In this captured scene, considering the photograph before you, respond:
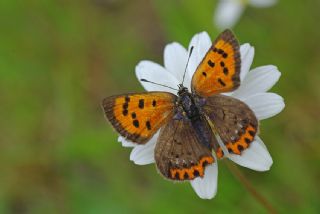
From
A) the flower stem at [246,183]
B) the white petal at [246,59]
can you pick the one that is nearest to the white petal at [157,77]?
the white petal at [246,59]

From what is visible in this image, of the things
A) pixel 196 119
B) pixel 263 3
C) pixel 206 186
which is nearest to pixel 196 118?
pixel 196 119

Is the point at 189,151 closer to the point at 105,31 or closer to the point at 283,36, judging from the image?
the point at 283,36

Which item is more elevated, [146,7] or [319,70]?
[146,7]

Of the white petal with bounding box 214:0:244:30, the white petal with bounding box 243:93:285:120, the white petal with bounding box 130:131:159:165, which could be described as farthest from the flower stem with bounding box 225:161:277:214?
the white petal with bounding box 214:0:244:30

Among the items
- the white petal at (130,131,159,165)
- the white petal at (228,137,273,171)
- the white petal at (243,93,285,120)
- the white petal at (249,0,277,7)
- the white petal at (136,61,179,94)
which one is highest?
the white petal at (249,0,277,7)

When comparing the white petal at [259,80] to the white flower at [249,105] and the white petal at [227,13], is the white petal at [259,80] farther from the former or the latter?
the white petal at [227,13]

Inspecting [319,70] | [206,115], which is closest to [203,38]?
[206,115]

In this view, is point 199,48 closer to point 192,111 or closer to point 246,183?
point 192,111

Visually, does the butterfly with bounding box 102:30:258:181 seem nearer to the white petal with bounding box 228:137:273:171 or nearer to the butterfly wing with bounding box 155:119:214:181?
the butterfly wing with bounding box 155:119:214:181
